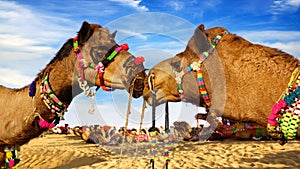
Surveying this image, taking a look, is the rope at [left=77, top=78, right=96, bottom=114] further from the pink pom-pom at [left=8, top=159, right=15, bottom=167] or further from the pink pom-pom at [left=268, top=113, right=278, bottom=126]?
the pink pom-pom at [left=268, top=113, right=278, bottom=126]

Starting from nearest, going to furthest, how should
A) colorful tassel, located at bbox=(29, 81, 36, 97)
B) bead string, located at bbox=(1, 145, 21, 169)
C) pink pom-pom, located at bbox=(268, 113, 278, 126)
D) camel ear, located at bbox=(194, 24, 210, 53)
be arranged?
pink pom-pom, located at bbox=(268, 113, 278, 126)
camel ear, located at bbox=(194, 24, 210, 53)
colorful tassel, located at bbox=(29, 81, 36, 97)
bead string, located at bbox=(1, 145, 21, 169)

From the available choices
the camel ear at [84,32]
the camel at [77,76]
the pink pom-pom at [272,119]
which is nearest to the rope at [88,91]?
the camel at [77,76]

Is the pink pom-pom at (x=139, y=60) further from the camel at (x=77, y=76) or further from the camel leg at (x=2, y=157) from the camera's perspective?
the camel leg at (x=2, y=157)

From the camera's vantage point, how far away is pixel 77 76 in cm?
466

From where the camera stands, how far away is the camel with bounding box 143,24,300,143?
3324 mm

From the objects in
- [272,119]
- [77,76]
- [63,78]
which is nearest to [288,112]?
[272,119]

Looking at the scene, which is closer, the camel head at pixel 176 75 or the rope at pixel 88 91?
the camel head at pixel 176 75

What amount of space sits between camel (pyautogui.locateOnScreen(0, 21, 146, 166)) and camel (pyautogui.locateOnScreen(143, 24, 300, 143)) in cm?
54

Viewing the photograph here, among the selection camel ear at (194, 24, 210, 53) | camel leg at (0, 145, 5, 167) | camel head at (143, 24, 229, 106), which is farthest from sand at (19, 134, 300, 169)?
camel ear at (194, 24, 210, 53)

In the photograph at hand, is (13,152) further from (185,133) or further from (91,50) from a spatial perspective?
(185,133)

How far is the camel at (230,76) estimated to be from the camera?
131 inches

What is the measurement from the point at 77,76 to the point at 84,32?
60cm

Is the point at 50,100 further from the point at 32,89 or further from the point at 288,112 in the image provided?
the point at 288,112

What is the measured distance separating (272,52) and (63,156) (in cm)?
1011
